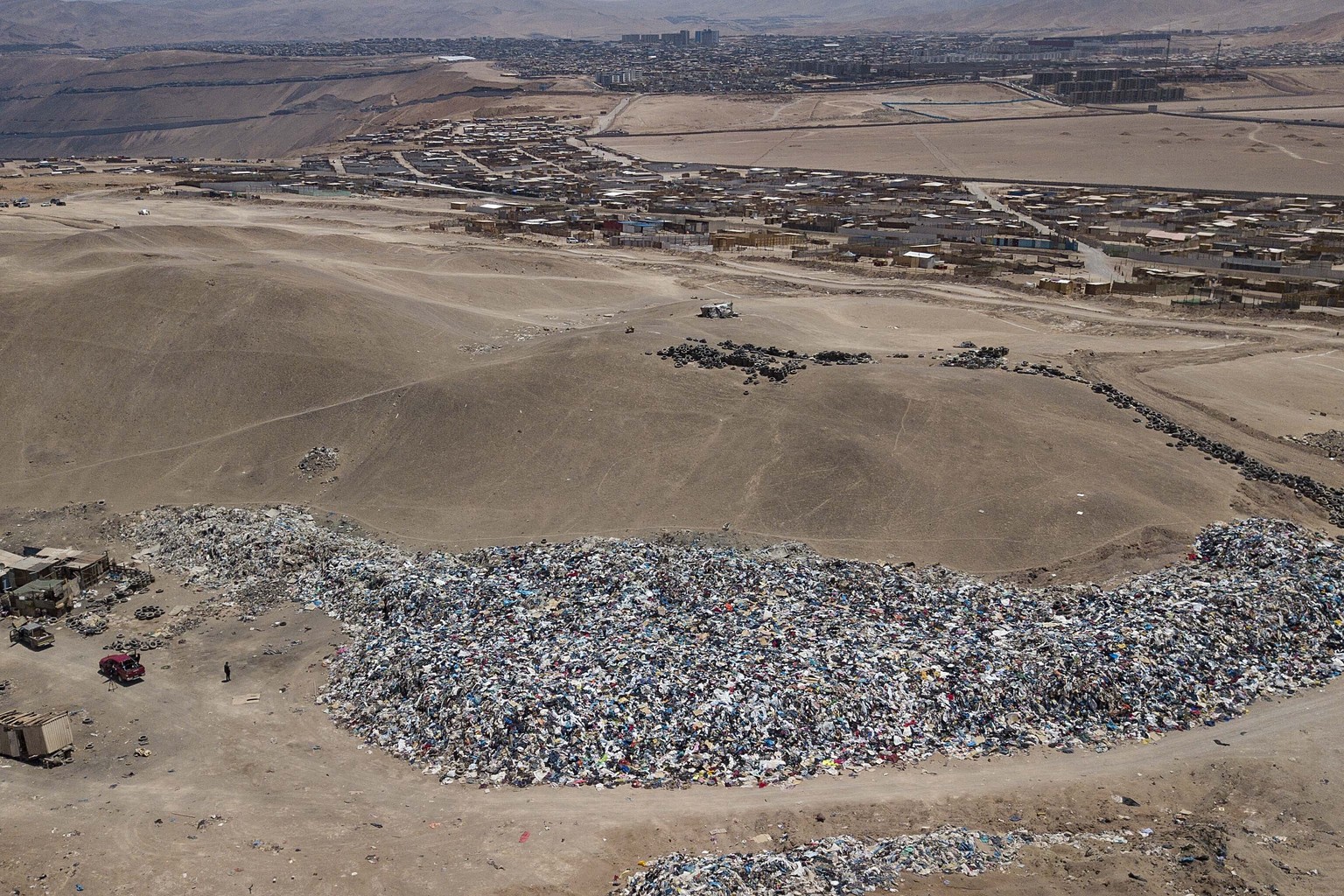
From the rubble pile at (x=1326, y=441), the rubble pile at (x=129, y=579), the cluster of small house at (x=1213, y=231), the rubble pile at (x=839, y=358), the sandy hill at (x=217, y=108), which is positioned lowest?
the rubble pile at (x=129, y=579)

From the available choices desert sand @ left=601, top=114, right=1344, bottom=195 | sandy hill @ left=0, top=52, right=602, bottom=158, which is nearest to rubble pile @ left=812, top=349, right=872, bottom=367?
desert sand @ left=601, top=114, right=1344, bottom=195

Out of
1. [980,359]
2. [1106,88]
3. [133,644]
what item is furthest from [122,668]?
[1106,88]

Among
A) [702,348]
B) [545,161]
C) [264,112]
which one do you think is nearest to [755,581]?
[702,348]

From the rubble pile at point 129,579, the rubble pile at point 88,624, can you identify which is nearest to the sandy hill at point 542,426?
the rubble pile at point 129,579

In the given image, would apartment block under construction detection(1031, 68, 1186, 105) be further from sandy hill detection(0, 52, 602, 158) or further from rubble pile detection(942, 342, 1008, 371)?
rubble pile detection(942, 342, 1008, 371)

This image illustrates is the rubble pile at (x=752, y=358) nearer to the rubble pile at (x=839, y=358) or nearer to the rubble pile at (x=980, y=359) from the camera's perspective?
the rubble pile at (x=839, y=358)

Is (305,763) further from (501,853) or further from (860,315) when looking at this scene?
(860,315)
